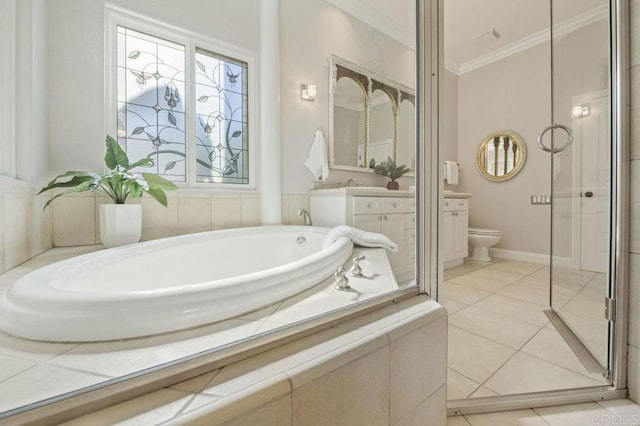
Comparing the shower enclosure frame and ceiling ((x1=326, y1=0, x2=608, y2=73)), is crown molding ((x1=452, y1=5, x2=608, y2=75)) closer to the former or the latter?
ceiling ((x1=326, y1=0, x2=608, y2=73))

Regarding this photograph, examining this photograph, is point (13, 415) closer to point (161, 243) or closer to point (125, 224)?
point (161, 243)

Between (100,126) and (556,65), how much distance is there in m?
2.80

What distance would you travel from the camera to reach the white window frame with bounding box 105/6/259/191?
61.1 inches

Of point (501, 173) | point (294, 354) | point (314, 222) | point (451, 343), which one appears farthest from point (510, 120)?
point (294, 354)

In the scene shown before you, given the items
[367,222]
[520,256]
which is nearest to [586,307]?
[367,222]

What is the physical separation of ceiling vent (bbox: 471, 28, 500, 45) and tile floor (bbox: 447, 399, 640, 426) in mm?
3370

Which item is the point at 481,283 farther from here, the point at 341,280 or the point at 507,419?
the point at 341,280

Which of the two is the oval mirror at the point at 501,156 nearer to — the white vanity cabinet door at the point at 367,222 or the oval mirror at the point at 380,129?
the oval mirror at the point at 380,129

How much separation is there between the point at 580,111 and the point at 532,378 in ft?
4.49

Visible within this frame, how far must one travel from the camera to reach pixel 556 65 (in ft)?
5.21

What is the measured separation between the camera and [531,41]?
292 cm

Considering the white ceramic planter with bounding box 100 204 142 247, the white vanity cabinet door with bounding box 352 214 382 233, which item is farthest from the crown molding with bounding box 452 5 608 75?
the white ceramic planter with bounding box 100 204 142 247

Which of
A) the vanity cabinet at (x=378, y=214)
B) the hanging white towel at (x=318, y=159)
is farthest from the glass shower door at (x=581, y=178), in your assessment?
the hanging white towel at (x=318, y=159)

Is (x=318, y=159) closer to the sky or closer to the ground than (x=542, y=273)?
closer to the sky
